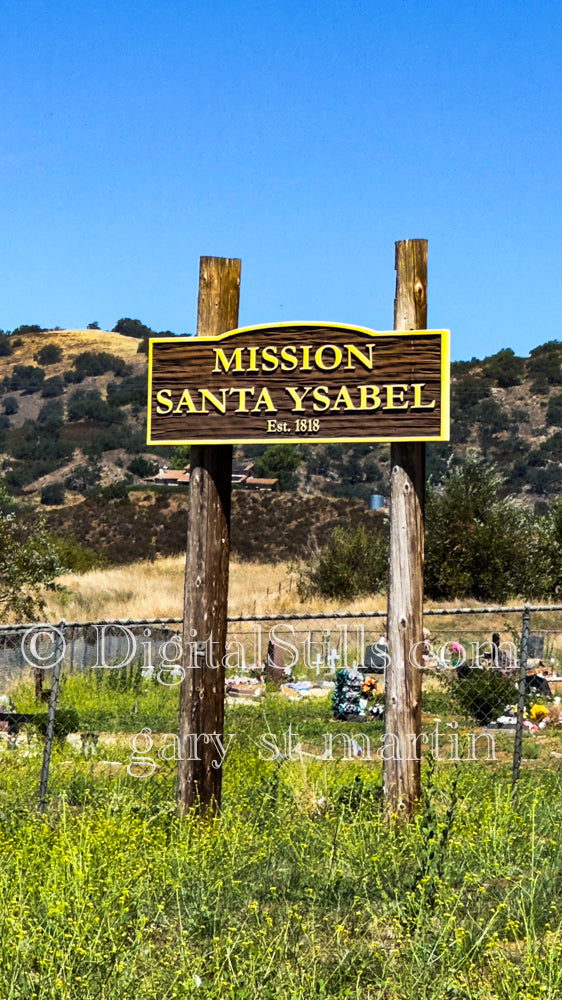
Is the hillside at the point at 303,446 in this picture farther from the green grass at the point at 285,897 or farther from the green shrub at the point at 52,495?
the green grass at the point at 285,897

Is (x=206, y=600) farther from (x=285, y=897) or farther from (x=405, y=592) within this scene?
(x=285, y=897)

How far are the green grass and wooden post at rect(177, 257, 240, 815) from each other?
25 cm

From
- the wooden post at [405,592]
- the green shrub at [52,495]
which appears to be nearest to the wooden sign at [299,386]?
the wooden post at [405,592]

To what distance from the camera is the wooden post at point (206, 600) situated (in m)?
7.14

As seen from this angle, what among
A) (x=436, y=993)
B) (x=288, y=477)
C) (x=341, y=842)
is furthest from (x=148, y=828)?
(x=288, y=477)

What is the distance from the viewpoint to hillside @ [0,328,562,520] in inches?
2477

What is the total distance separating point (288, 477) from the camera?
204 ft

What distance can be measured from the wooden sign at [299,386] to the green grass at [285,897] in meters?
2.18

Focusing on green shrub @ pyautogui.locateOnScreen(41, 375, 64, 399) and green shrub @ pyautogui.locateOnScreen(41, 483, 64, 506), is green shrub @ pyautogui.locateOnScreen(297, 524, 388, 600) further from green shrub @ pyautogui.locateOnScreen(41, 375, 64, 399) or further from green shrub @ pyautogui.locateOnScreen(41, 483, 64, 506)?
green shrub @ pyautogui.locateOnScreen(41, 375, 64, 399)

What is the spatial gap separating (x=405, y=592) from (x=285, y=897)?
7.27 feet

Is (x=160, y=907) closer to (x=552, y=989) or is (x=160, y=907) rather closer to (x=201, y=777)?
(x=552, y=989)

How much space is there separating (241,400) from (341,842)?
9.29 ft

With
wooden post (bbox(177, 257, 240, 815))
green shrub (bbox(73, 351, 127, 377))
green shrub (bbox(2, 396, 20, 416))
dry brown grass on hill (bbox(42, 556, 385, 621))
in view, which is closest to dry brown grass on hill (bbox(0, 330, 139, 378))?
green shrub (bbox(73, 351, 127, 377))

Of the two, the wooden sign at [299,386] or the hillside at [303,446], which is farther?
the hillside at [303,446]
